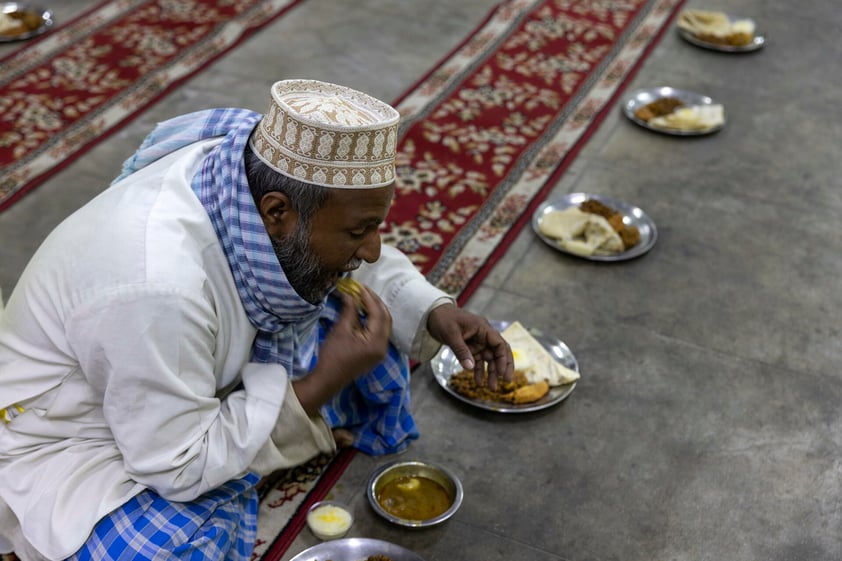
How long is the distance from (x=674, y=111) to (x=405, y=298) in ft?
9.24

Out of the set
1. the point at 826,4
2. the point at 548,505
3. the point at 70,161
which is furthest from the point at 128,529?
the point at 826,4

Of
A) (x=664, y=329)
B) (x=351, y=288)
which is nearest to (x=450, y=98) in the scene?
(x=664, y=329)

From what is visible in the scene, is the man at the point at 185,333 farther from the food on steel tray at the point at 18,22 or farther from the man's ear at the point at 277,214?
the food on steel tray at the point at 18,22

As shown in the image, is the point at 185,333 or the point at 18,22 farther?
the point at 18,22

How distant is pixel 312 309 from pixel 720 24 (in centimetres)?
448

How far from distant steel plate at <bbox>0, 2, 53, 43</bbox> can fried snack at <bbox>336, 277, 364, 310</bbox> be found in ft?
12.5

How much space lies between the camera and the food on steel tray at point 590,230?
397cm

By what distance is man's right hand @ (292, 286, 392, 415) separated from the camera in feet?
7.89

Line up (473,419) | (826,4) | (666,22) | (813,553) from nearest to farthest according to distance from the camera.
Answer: (813,553), (473,419), (666,22), (826,4)

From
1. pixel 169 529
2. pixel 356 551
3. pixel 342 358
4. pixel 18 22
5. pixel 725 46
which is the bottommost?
pixel 725 46

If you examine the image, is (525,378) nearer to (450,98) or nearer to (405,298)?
(405,298)

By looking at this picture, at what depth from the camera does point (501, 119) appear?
5.02 metres

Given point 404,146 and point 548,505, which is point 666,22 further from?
point 548,505

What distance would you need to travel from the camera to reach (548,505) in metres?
→ 2.88
